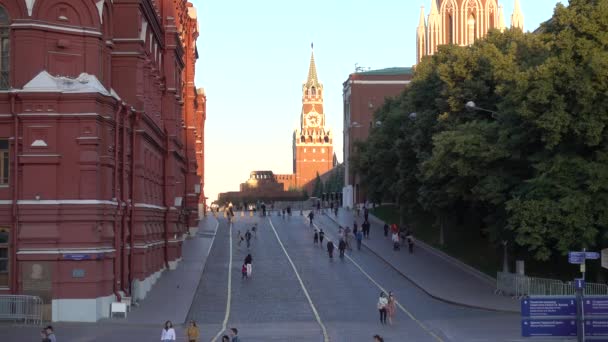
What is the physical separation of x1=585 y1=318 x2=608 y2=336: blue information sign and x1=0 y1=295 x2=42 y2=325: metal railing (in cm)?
1854

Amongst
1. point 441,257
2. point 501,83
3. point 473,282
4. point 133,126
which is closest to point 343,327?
point 133,126

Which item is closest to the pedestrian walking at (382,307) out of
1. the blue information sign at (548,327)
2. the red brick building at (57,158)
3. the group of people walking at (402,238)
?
the red brick building at (57,158)

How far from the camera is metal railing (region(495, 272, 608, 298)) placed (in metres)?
44.0

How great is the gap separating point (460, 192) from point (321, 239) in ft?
72.1

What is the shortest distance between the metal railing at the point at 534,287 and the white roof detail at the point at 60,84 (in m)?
18.7

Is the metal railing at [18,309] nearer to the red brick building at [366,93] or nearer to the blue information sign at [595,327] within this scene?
the blue information sign at [595,327]

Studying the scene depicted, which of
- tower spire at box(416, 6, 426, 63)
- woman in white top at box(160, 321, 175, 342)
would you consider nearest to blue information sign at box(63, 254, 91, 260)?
woman in white top at box(160, 321, 175, 342)

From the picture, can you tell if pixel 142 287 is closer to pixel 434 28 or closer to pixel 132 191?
pixel 132 191

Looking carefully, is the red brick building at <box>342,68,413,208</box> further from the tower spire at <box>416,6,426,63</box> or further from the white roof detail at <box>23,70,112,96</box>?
the white roof detail at <box>23,70,112,96</box>

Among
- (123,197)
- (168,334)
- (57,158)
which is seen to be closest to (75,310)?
(57,158)

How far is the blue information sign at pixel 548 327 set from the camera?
26.7m

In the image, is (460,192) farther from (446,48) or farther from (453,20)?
(453,20)

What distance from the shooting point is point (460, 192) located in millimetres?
54812

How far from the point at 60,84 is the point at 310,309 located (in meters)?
13.9
